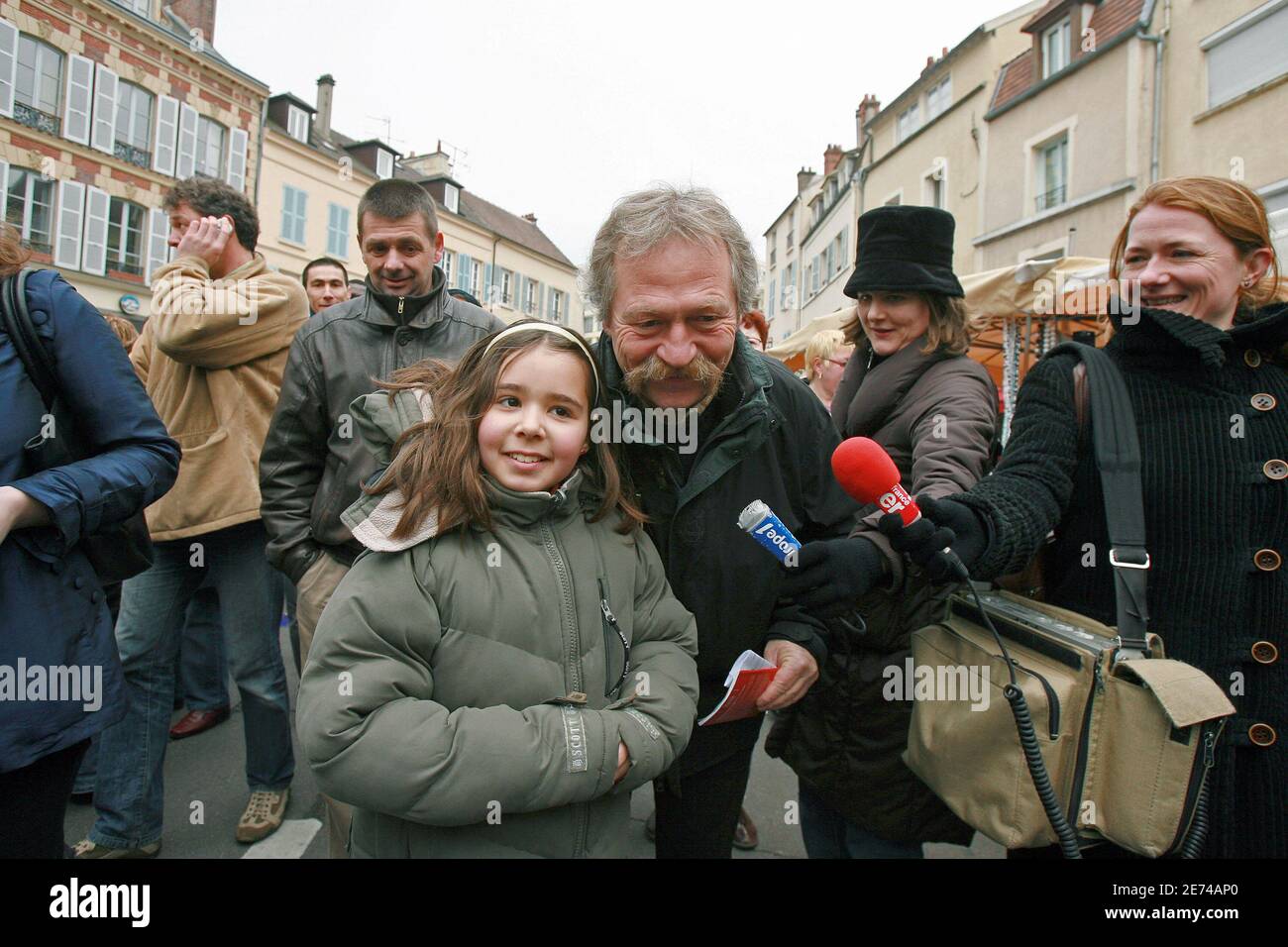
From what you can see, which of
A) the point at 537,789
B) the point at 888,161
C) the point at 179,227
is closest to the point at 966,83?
the point at 888,161

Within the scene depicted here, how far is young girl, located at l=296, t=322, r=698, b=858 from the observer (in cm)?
130

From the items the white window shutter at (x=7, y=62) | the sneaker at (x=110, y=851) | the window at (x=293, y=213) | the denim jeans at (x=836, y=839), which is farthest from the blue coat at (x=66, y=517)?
the window at (x=293, y=213)

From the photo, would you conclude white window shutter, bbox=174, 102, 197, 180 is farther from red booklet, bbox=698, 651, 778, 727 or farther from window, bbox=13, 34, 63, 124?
red booklet, bbox=698, 651, 778, 727

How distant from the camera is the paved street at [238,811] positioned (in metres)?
2.92

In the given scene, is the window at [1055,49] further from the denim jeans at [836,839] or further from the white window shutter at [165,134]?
the white window shutter at [165,134]

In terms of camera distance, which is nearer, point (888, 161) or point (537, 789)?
point (537, 789)

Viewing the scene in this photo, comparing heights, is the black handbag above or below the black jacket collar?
below

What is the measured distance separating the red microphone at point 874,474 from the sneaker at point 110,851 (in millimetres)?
2995

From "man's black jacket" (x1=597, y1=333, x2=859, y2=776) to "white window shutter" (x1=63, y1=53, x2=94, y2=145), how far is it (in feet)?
77.4

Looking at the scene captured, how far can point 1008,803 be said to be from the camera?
1399 mm

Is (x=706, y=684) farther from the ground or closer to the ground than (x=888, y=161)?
closer to the ground

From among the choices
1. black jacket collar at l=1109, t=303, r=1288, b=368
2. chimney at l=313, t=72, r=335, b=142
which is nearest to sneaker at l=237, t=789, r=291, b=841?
black jacket collar at l=1109, t=303, r=1288, b=368

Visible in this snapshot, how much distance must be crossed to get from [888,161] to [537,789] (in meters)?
23.2
